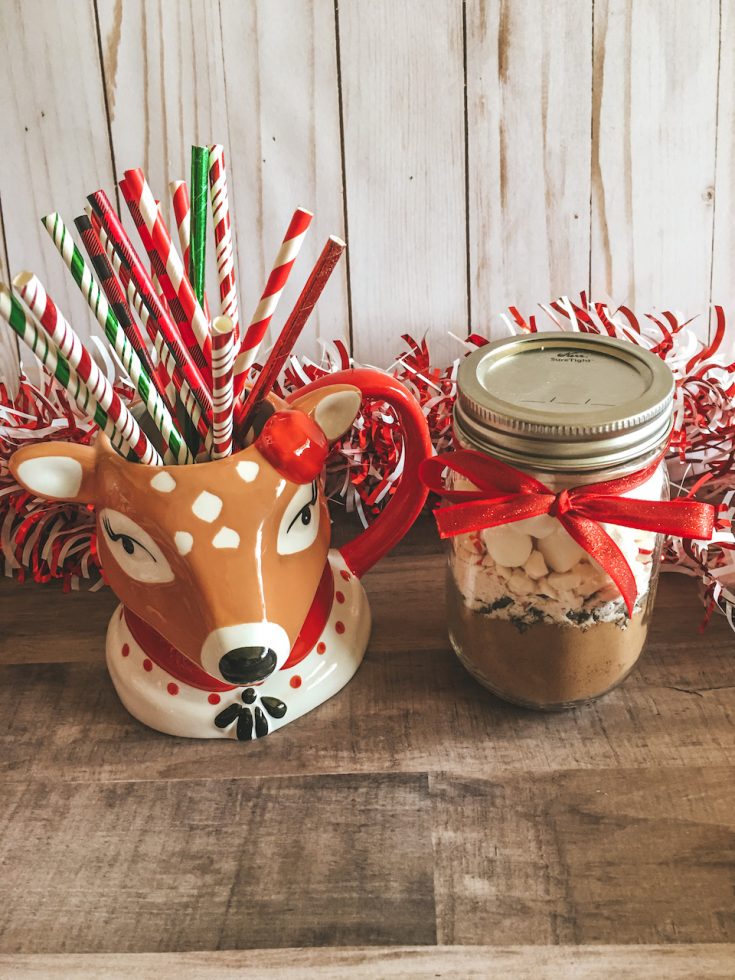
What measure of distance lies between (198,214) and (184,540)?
0.20 meters

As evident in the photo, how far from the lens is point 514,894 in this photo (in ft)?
1.63

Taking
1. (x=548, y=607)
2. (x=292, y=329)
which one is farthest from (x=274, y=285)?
(x=548, y=607)

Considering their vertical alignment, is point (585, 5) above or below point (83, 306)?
above

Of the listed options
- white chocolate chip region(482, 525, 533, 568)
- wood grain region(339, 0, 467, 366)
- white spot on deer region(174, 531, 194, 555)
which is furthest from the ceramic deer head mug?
wood grain region(339, 0, 467, 366)

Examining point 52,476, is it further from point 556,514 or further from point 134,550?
point 556,514

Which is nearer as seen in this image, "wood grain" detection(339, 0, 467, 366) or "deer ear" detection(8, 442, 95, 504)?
"deer ear" detection(8, 442, 95, 504)

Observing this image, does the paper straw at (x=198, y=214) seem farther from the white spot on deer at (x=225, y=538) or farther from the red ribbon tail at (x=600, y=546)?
the red ribbon tail at (x=600, y=546)

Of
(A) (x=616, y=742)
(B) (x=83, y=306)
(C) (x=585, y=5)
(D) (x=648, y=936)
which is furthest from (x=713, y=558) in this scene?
(B) (x=83, y=306)

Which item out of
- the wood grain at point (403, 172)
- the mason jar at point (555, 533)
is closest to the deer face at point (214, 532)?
the mason jar at point (555, 533)

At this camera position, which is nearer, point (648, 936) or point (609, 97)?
point (648, 936)

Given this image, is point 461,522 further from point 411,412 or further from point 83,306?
point 83,306

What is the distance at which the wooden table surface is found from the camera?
0.47 m

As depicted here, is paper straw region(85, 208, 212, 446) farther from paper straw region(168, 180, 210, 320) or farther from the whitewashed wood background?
the whitewashed wood background

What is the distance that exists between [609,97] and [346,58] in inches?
8.3
